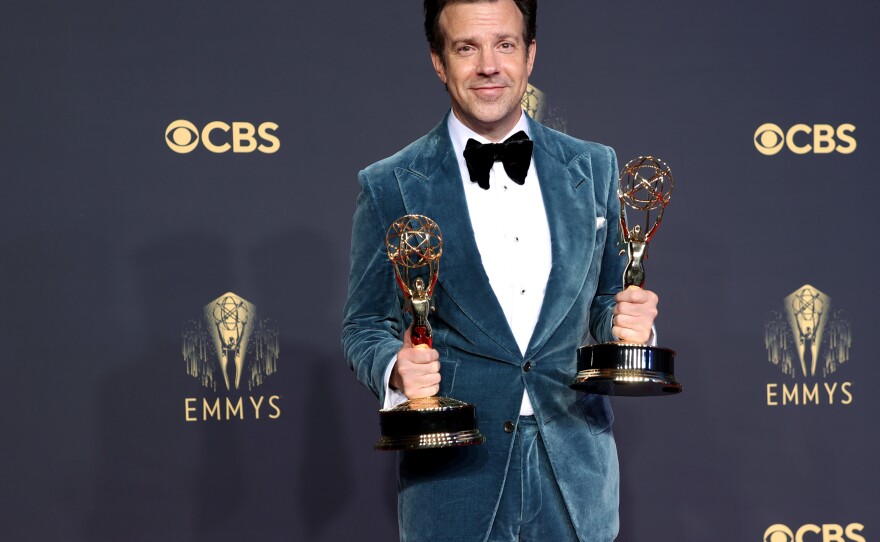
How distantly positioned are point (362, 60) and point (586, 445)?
173 cm

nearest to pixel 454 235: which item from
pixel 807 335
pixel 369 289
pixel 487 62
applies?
pixel 369 289

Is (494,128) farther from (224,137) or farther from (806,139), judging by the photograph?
(806,139)

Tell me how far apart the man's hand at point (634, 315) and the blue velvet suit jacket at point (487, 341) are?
4.0 inches

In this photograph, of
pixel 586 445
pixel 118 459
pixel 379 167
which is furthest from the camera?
pixel 118 459

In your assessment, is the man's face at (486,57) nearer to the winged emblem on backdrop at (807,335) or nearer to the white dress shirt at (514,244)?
the white dress shirt at (514,244)

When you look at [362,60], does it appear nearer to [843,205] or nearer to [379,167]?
[379,167]

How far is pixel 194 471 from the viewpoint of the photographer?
10.2 feet

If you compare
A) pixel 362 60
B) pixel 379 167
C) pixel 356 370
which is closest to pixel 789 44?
pixel 362 60

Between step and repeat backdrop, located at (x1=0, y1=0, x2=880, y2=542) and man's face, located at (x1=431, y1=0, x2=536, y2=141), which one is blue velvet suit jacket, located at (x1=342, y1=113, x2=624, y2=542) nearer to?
man's face, located at (x1=431, y1=0, x2=536, y2=141)

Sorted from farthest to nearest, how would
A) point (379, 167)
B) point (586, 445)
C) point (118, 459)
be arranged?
point (118, 459)
point (379, 167)
point (586, 445)

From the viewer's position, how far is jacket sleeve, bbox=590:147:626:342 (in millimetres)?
1947

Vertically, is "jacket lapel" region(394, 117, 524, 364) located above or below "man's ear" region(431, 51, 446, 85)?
below

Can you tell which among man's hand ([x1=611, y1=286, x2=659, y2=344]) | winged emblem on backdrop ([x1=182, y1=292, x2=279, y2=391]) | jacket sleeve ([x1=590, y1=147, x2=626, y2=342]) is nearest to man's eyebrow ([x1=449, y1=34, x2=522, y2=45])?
jacket sleeve ([x1=590, y1=147, x2=626, y2=342])

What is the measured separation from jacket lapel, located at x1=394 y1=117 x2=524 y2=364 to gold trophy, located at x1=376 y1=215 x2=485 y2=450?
36mm
